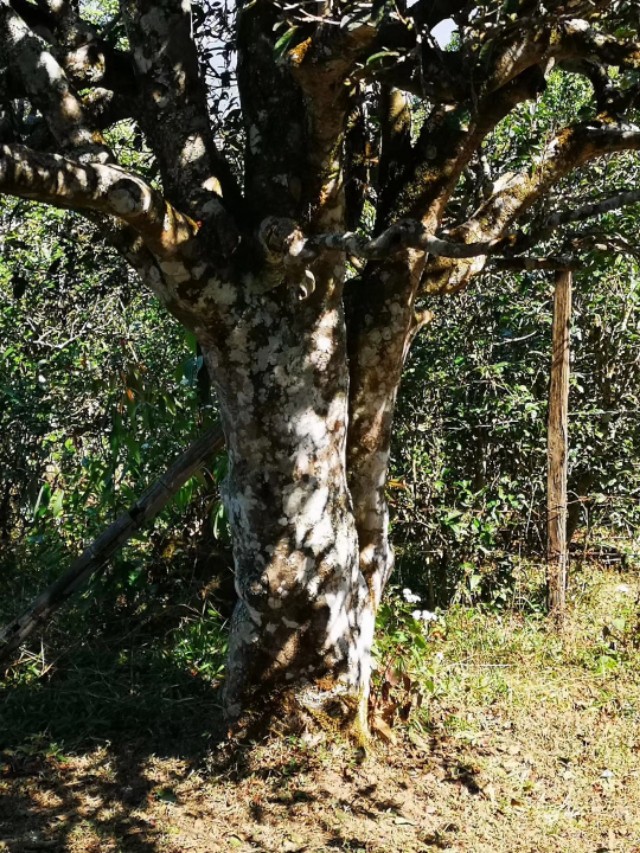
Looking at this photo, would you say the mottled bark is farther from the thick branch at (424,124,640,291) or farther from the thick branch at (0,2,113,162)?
the thick branch at (0,2,113,162)

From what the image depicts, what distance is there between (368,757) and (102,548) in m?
1.78

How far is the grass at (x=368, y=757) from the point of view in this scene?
412 centimetres

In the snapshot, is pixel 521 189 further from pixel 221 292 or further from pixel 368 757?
pixel 368 757

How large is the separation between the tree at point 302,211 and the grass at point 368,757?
0.37m

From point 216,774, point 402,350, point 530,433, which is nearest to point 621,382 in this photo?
point 530,433

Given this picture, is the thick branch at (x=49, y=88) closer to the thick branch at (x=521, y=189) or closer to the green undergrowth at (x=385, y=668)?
the thick branch at (x=521, y=189)

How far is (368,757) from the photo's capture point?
14.8ft

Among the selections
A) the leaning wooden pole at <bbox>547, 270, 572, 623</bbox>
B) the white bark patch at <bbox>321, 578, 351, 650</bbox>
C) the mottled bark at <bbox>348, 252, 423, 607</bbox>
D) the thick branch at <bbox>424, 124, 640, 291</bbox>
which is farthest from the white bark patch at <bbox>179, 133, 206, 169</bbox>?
the leaning wooden pole at <bbox>547, 270, 572, 623</bbox>

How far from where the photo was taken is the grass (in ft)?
13.5

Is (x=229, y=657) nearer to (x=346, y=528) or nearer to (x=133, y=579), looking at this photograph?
(x=346, y=528)

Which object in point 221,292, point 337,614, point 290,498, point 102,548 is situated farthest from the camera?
point 102,548

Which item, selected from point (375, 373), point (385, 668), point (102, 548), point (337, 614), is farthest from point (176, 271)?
point (385, 668)

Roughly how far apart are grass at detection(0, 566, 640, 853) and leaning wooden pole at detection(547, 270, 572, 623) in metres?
0.30

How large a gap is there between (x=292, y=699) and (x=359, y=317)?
179cm
